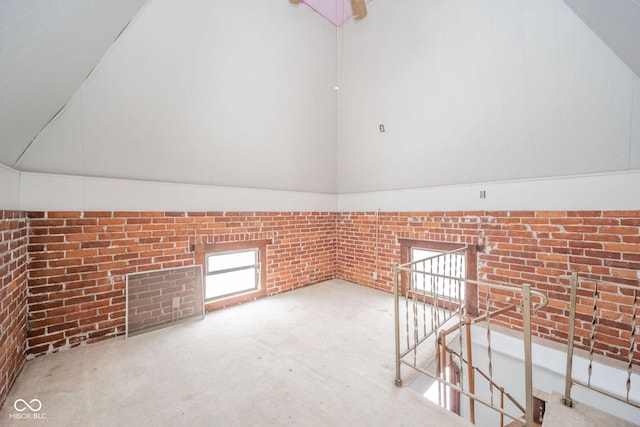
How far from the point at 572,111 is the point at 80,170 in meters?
4.55

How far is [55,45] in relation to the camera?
1.37 meters

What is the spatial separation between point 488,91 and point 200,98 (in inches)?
110

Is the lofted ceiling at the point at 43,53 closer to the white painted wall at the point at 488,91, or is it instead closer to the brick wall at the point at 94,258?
the brick wall at the point at 94,258

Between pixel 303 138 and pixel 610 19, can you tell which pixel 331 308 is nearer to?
pixel 303 138

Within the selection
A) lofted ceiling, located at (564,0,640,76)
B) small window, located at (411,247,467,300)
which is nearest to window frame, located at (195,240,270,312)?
small window, located at (411,247,467,300)

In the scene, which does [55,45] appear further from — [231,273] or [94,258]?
[231,273]

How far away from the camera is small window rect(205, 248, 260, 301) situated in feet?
12.0

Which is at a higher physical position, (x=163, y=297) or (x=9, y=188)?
(x=9, y=188)

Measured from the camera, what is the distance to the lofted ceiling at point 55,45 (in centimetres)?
110

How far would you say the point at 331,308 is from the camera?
147 inches

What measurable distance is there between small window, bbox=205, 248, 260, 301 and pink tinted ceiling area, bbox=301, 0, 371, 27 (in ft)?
10.5

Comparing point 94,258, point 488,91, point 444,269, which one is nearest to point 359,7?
point 488,91

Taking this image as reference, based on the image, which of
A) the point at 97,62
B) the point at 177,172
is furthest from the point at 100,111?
the point at 177,172

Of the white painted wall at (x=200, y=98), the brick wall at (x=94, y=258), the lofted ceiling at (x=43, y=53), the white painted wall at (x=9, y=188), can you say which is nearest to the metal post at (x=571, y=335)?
the white painted wall at (x=200, y=98)
